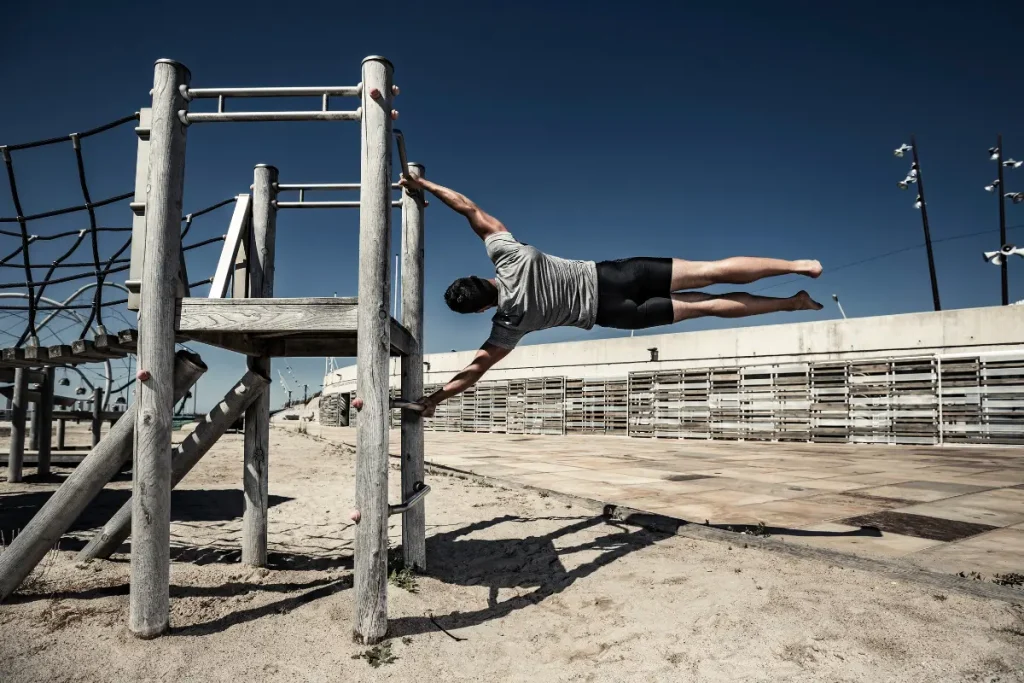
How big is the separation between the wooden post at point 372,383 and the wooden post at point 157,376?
2.98ft

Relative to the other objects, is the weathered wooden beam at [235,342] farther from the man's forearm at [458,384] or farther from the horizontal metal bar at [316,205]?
the man's forearm at [458,384]

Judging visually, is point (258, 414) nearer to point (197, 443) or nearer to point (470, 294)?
point (197, 443)

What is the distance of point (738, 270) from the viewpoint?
11.2 feet

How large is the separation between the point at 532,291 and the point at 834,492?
4.93 meters

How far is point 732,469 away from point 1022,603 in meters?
6.41

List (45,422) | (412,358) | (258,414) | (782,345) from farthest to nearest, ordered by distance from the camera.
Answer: (782,345) < (45,422) < (258,414) < (412,358)

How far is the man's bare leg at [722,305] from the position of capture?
3.61 metres

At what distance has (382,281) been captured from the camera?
9.36 feet

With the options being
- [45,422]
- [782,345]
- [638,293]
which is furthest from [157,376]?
[782,345]

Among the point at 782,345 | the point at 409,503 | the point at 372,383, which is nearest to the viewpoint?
the point at 372,383

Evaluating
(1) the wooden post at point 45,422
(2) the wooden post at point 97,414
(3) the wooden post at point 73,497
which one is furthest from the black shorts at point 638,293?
(2) the wooden post at point 97,414

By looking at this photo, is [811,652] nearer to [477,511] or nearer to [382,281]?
[382,281]

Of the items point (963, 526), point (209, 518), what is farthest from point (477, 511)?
point (963, 526)

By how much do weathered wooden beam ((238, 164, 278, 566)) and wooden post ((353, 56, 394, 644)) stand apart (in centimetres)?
139
